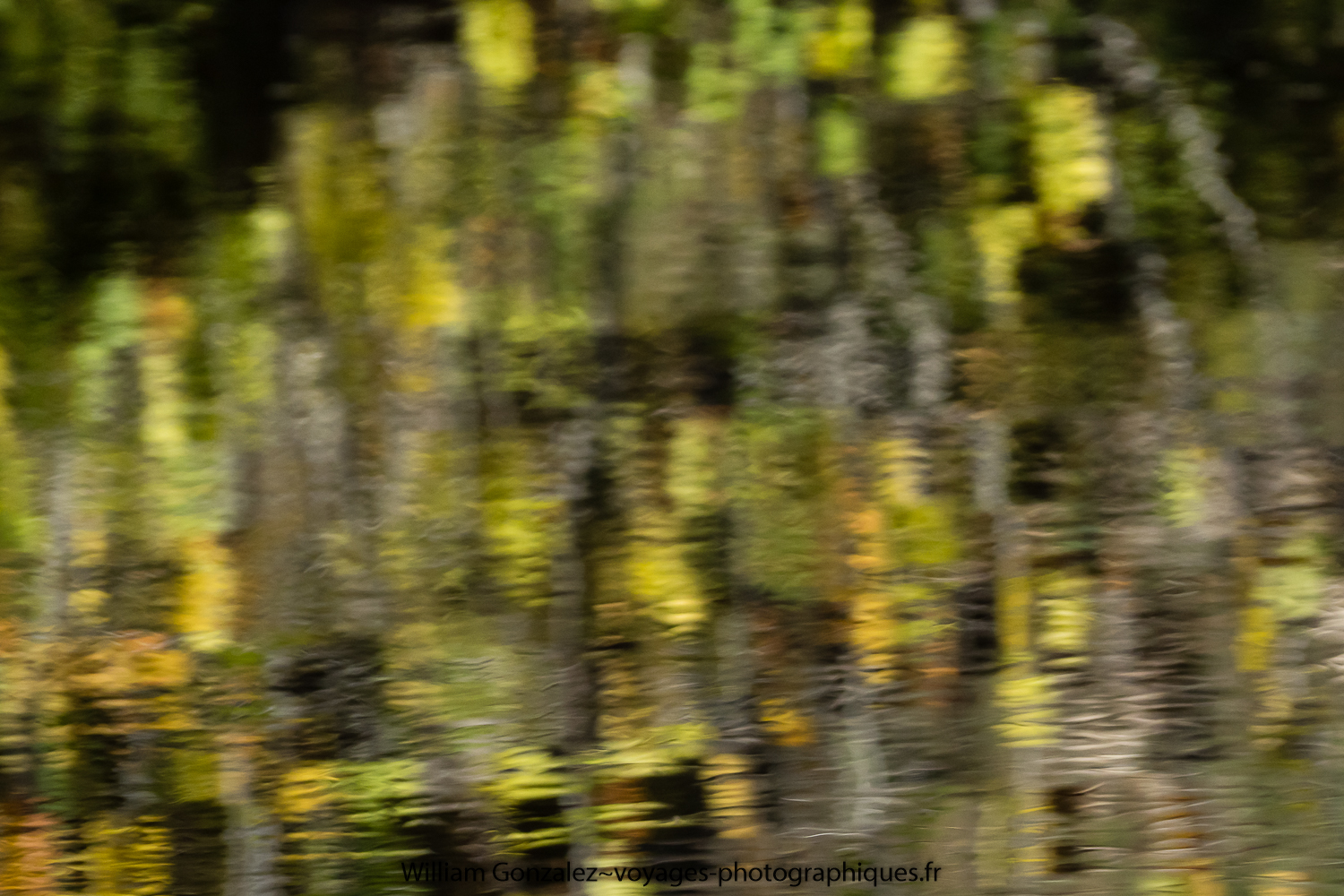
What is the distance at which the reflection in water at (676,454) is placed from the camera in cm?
115

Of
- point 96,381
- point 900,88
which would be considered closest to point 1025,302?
point 900,88

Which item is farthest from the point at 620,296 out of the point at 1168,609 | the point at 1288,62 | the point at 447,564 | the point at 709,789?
the point at 1288,62

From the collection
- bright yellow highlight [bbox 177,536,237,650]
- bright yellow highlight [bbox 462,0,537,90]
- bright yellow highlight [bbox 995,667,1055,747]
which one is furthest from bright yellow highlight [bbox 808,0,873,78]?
bright yellow highlight [bbox 177,536,237,650]

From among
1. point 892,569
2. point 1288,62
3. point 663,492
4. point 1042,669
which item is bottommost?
point 1042,669

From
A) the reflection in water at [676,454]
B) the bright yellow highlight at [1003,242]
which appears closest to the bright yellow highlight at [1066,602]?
the reflection in water at [676,454]

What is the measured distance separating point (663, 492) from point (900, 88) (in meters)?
0.55

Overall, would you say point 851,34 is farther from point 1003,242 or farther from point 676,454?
point 676,454

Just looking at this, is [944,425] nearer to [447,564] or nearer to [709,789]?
[709,789]

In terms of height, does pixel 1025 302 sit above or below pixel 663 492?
above

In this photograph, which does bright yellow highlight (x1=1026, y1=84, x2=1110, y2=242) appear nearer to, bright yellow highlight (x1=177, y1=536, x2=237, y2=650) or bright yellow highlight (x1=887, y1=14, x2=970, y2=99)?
bright yellow highlight (x1=887, y1=14, x2=970, y2=99)

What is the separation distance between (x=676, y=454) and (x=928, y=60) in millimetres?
552

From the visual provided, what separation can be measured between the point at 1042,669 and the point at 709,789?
0.41 metres

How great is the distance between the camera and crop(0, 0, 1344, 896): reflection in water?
1.15 m

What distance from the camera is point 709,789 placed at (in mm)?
1146
